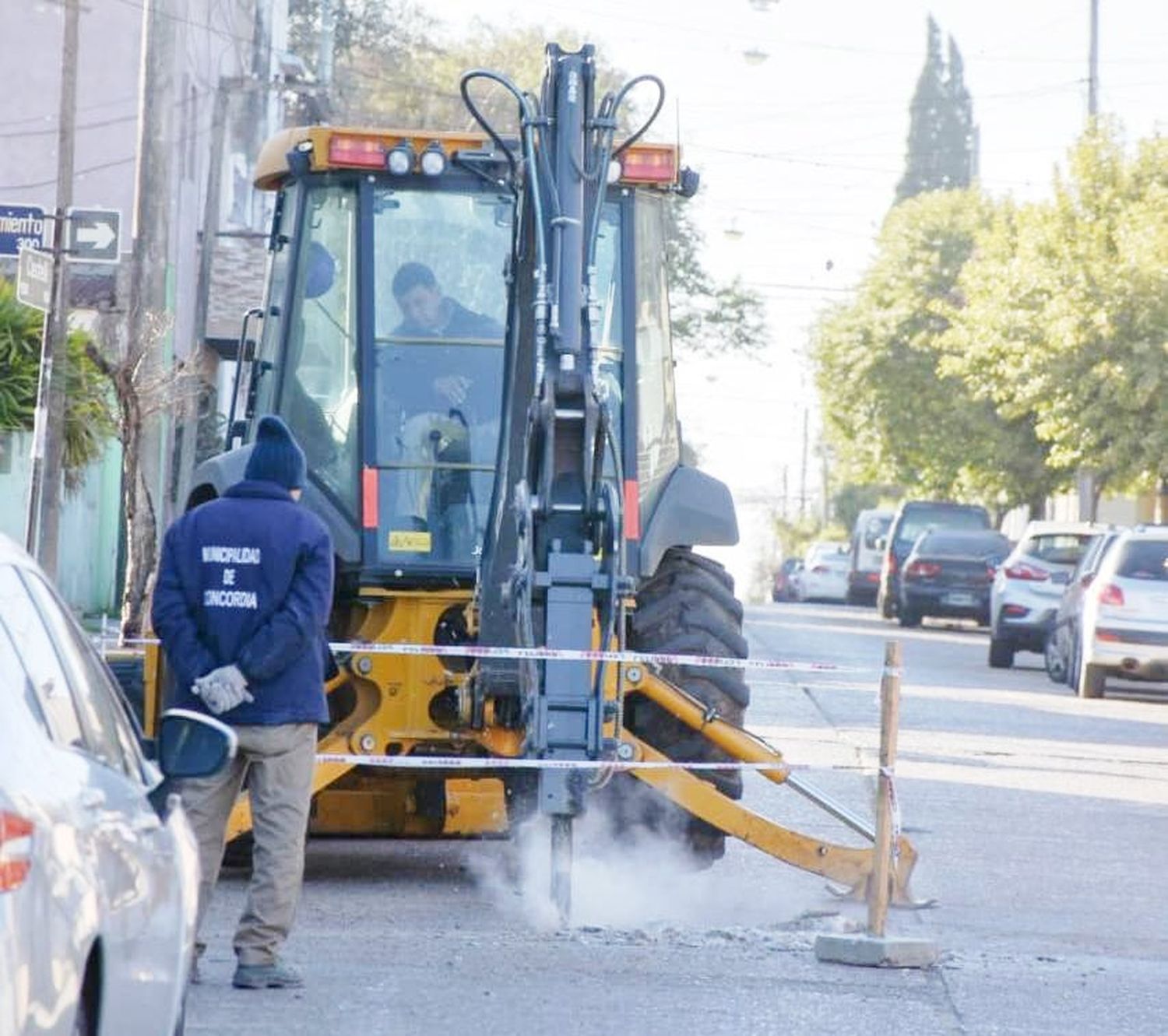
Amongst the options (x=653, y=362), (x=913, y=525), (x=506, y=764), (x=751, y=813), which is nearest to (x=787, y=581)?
(x=913, y=525)

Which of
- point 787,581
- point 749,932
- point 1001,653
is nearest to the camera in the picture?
point 749,932

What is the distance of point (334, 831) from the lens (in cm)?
1224

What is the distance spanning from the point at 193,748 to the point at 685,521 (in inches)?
252

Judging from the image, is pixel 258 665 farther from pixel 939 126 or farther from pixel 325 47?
pixel 939 126

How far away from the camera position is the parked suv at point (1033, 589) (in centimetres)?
3234

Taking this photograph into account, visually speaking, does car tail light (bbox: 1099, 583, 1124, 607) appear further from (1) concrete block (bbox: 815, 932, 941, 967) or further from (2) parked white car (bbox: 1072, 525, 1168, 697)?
(1) concrete block (bbox: 815, 932, 941, 967)

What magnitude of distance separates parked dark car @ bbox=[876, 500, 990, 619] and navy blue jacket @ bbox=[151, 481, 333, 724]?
38.6 meters

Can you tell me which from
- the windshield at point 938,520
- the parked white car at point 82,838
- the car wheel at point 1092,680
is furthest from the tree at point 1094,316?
the parked white car at point 82,838

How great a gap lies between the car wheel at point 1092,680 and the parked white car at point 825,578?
41.0 metres

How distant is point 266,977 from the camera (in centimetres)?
900

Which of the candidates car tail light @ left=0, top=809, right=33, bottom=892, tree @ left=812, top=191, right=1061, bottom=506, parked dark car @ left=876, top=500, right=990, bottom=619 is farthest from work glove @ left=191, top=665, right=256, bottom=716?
tree @ left=812, top=191, right=1061, bottom=506

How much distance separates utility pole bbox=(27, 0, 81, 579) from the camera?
19.6 m

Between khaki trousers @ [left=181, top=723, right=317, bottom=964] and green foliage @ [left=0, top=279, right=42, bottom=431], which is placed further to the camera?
green foliage @ [left=0, top=279, right=42, bottom=431]

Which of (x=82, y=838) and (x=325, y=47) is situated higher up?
(x=325, y=47)
